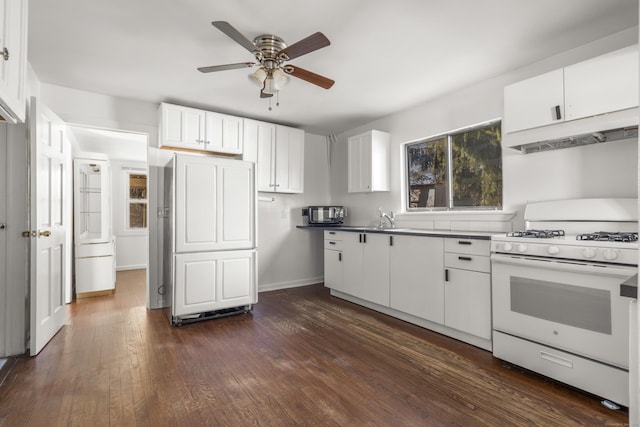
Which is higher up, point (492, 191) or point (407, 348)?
point (492, 191)

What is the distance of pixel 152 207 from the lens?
3887mm

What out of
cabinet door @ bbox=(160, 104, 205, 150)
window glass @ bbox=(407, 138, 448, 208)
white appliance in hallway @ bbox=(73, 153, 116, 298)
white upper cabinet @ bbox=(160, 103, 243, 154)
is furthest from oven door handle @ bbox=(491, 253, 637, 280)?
white appliance in hallway @ bbox=(73, 153, 116, 298)

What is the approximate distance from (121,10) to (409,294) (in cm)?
327

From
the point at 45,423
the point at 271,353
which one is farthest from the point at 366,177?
the point at 45,423

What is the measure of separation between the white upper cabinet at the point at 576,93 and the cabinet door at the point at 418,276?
1.21 meters

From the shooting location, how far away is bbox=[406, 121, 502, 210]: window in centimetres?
335

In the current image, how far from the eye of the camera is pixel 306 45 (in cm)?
214

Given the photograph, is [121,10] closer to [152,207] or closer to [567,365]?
[152,207]

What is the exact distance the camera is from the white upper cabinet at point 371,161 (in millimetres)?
4250

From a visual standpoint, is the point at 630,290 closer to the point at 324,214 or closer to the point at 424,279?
the point at 424,279

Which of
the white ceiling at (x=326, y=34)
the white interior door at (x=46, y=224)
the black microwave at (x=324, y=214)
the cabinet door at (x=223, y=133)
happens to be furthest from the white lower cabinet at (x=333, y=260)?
the white interior door at (x=46, y=224)

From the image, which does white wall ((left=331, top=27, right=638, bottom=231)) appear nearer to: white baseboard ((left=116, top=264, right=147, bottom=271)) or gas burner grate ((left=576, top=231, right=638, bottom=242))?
gas burner grate ((left=576, top=231, right=638, bottom=242))

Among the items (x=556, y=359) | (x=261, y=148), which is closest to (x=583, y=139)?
(x=556, y=359)

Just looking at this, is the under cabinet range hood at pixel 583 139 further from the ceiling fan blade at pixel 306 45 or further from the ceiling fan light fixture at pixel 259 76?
the ceiling fan light fixture at pixel 259 76
